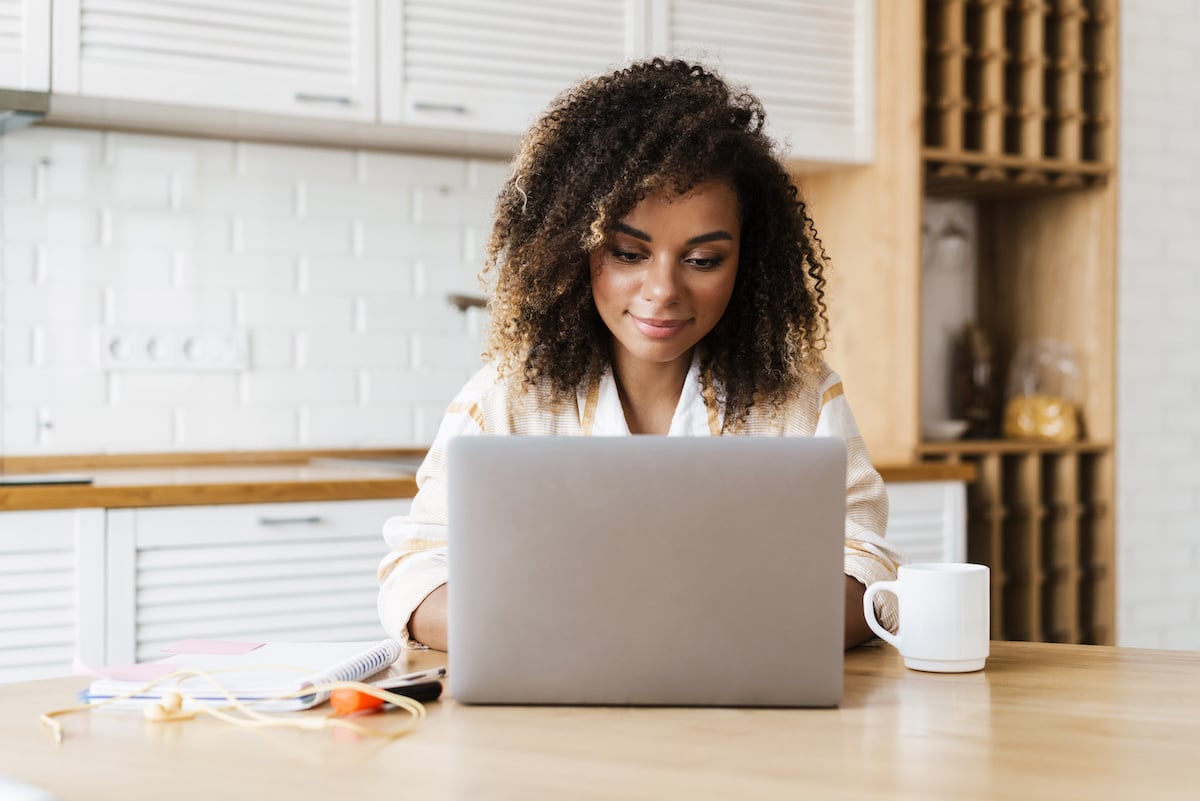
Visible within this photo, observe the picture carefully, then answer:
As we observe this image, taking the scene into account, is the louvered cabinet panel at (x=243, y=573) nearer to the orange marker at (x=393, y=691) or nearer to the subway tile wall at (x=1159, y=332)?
the orange marker at (x=393, y=691)

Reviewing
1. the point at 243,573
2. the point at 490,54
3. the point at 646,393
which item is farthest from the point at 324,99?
the point at 646,393

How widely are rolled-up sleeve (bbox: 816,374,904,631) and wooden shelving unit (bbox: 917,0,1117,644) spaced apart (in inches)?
65.9

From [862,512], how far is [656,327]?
1.08ft

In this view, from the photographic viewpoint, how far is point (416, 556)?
1472 mm

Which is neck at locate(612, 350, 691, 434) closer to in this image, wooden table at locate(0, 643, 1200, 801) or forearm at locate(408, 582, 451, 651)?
forearm at locate(408, 582, 451, 651)

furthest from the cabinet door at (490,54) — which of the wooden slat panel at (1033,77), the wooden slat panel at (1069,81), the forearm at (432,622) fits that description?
the forearm at (432,622)

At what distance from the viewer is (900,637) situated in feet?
4.15

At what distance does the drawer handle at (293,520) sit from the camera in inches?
99.4

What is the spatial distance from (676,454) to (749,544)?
0.30 feet

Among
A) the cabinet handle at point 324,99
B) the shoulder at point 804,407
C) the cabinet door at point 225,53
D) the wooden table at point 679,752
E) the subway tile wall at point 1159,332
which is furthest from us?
the subway tile wall at point 1159,332

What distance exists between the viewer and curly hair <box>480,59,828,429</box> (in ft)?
5.20

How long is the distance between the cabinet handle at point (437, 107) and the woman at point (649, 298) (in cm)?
123

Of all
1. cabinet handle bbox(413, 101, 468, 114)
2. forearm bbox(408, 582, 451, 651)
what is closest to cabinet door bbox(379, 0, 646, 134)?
cabinet handle bbox(413, 101, 468, 114)

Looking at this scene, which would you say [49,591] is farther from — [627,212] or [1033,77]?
[1033,77]
